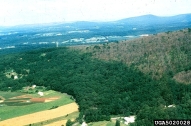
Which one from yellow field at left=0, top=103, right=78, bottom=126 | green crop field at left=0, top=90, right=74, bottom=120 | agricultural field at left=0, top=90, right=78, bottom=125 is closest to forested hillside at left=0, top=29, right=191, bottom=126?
yellow field at left=0, top=103, right=78, bottom=126

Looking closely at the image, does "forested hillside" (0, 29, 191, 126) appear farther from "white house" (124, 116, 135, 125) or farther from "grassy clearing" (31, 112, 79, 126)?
"white house" (124, 116, 135, 125)

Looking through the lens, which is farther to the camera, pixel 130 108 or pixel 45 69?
pixel 45 69

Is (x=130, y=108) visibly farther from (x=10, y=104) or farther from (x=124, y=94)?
(x=10, y=104)

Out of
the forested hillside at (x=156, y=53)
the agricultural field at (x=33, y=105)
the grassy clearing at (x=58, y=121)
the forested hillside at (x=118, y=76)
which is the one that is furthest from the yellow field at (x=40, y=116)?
the forested hillside at (x=156, y=53)

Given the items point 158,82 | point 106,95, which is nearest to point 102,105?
point 106,95

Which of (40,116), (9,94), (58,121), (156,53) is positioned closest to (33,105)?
(40,116)

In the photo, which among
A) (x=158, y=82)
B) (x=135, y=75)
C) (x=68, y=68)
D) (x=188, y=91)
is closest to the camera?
(x=188, y=91)

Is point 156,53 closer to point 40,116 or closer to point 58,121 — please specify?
point 58,121
